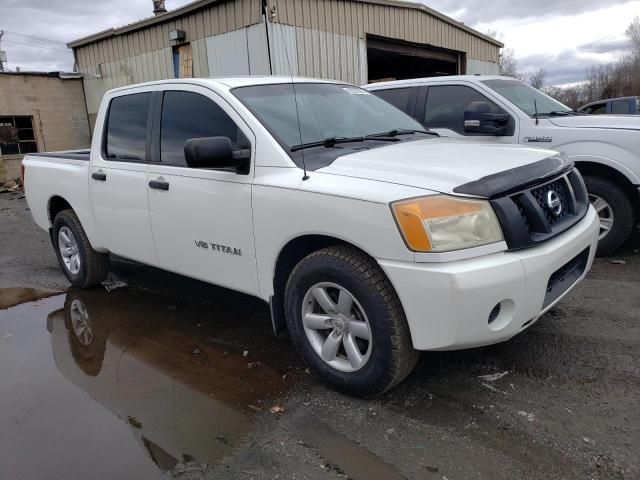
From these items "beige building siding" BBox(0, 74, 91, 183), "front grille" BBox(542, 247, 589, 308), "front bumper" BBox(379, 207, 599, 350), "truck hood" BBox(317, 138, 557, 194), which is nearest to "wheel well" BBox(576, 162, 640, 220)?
"truck hood" BBox(317, 138, 557, 194)

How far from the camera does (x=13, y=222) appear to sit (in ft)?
33.0

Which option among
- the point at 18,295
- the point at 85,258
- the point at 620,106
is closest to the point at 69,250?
the point at 85,258

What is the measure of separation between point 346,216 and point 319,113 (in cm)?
129

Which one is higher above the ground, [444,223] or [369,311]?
[444,223]

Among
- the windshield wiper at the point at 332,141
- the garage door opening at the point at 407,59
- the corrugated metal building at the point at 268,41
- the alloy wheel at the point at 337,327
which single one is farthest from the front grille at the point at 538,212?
the garage door opening at the point at 407,59

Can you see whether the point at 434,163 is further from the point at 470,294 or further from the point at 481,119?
the point at 481,119

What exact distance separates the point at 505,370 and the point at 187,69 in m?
12.1

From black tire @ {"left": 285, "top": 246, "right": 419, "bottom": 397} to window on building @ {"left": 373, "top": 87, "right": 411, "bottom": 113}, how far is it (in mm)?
4060

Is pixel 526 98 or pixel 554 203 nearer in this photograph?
pixel 554 203

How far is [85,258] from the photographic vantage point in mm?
5117

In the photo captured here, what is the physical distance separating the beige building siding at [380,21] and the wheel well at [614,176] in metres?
7.60

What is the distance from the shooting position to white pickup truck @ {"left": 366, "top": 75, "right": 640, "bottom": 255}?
17.2 feet

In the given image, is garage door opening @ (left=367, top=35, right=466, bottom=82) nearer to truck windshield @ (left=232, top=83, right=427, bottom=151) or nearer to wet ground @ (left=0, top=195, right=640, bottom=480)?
truck windshield @ (left=232, top=83, right=427, bottom=151)

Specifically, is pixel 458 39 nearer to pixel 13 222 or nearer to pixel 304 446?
pixel 13 222
